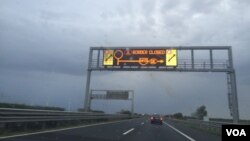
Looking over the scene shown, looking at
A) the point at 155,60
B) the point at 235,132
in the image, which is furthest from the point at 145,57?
the point at 235,132

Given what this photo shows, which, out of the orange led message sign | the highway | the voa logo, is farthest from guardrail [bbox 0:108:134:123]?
the voa logo

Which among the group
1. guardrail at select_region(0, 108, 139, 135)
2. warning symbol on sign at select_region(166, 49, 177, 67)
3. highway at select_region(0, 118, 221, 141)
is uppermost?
warning symbol on sign at select_region(166, 49, 177, 67)

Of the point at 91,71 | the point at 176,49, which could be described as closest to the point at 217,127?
the point at 176,49

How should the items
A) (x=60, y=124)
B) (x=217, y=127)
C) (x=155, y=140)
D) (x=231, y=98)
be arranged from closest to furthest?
Result: 1. (x=155, y=140)
2. (x=60, y=124)
3. (x=217, y=127)
4. (x=231, y=98)

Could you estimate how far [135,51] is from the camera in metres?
41.8

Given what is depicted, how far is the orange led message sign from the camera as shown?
41094 millimetres

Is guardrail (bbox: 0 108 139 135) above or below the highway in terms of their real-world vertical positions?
above

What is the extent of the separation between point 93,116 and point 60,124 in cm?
1319

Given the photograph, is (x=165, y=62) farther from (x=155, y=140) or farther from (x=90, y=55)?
(x=155, y=140)

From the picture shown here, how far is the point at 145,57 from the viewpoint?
4147cm

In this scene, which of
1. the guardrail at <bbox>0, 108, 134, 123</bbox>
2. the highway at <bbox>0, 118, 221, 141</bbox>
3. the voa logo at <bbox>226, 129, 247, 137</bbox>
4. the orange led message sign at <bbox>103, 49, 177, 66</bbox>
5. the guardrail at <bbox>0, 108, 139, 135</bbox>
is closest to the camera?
the voa logo at <bbox>226, 129, 247, 137</bbox>

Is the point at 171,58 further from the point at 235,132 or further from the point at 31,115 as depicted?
the point at 235,132

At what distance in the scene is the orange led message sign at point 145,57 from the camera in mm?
41094

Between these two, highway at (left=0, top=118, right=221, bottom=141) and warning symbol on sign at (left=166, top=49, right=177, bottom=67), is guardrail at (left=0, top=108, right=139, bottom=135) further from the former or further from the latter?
warning symbol on sign at (left=166, top=49, right=177, bottom=67)
